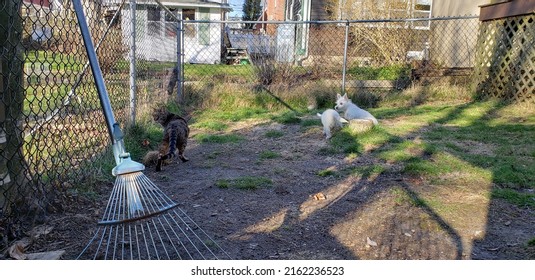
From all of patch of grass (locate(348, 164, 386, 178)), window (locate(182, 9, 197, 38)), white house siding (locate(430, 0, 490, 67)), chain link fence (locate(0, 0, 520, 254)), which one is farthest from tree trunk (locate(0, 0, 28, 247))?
window (locate(182, 9, 197, 38))

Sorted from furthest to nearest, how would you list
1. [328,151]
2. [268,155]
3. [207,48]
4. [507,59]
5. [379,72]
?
1. [207,48]
2. [379,72]
3. [507,59]
4. [328,151]
5. [268,155]

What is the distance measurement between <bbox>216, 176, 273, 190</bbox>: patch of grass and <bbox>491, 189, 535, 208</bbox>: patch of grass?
6.25 ft

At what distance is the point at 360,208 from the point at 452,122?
15.2 ft

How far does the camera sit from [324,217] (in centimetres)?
311

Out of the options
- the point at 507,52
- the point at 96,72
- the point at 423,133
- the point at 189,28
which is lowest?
the point at 423,133

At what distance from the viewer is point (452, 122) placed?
721 centimetres

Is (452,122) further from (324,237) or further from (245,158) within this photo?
(324,237)

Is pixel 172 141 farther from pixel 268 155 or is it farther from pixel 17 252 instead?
pixel 17 252

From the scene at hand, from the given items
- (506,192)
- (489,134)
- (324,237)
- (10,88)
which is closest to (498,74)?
(489,134)

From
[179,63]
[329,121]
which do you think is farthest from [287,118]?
[179,63]

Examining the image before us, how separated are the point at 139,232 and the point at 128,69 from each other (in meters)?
3.37

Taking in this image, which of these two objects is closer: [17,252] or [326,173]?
[17,252]

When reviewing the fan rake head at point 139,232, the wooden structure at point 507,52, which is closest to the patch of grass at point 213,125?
the fan rake head at point 139,232
